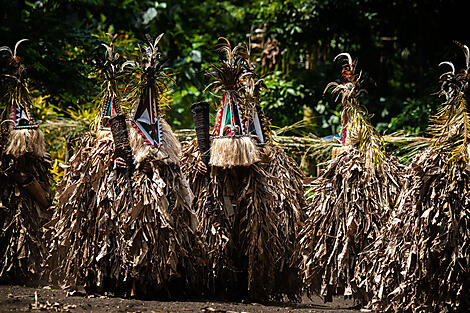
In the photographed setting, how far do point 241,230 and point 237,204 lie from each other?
29cm

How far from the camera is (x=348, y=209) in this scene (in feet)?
20.7

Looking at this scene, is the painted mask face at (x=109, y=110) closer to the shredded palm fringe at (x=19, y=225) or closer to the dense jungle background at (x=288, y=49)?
the shredded palm fringe at (x=19, y=225)

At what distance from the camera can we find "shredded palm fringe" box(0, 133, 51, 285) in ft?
22.4

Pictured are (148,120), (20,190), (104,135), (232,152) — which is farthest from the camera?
(20,190)

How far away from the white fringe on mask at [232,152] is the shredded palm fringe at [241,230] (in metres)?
0.19

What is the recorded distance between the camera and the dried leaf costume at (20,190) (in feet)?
22.5

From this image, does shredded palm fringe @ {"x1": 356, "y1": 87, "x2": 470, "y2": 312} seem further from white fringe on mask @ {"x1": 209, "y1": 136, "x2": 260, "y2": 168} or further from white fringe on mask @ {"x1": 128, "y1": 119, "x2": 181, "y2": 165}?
white fringe on mask @ {"x1": 128, "y1": 119, "x2": 181, "y2": 165}

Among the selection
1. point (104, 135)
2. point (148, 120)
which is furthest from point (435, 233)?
point (104, 135)

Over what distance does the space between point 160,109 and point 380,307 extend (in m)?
3.04

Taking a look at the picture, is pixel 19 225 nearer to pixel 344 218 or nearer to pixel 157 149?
pixel 157 149

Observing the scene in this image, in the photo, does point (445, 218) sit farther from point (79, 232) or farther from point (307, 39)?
point (307, 39)

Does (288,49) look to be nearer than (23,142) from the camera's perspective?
No

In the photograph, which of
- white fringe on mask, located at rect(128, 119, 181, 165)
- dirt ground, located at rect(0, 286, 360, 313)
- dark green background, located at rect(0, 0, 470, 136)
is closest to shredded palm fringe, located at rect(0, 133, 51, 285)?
dirt ground, located at rect(0, 286, 360, 313)

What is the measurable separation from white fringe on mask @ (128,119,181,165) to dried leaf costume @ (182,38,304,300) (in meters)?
0.44
